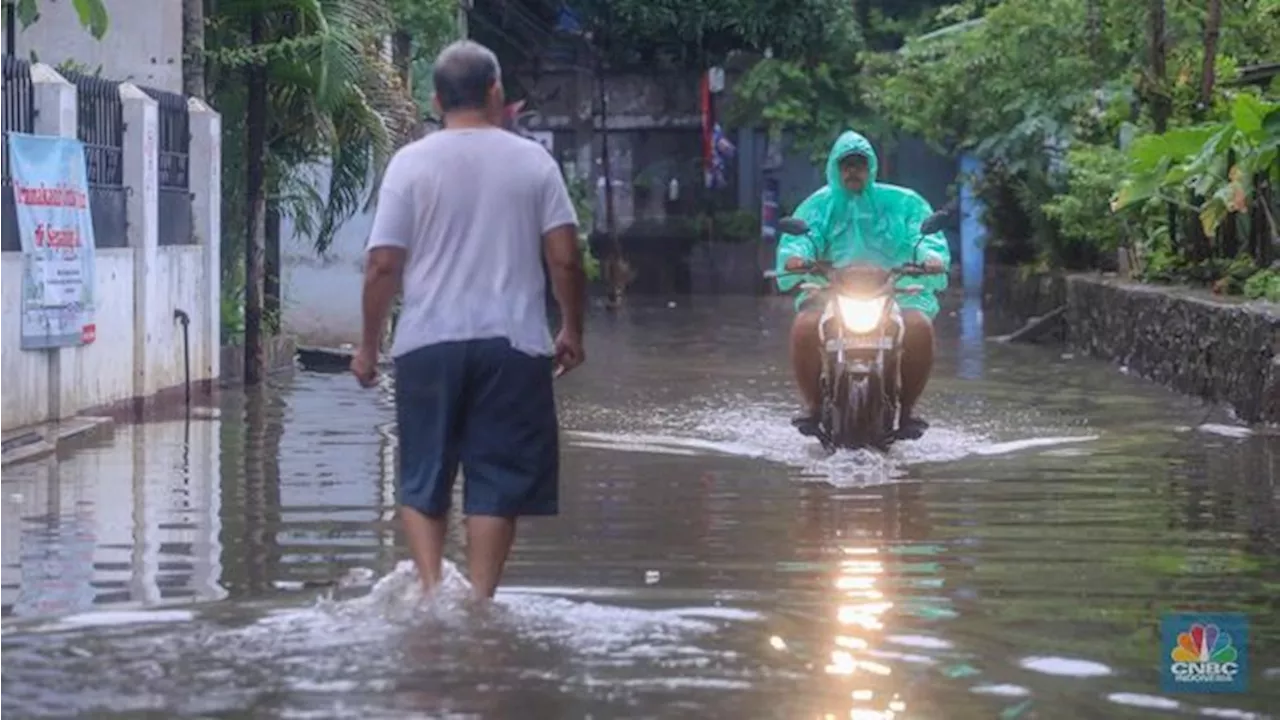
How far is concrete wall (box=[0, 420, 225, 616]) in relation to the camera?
8258 mm

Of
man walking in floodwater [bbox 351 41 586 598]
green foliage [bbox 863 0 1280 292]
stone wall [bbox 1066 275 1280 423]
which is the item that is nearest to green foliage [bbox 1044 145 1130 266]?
green foliage [bbox 863 0 1280 292]

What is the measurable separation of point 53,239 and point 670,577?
7.15 metres

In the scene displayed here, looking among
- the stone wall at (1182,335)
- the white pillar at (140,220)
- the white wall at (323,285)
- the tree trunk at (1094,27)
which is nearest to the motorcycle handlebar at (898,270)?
the stone wall at (1182,335)

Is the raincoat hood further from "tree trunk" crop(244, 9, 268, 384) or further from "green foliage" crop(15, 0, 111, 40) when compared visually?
"tree trunk" crop(244, 9, 268, 384)

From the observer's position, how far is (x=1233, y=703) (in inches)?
251

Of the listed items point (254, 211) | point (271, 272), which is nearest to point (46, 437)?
point (254, 211)

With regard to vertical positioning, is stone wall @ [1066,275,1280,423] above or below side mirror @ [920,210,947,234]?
below

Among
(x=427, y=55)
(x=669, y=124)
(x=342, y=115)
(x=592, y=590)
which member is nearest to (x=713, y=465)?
(x=592, y=590)

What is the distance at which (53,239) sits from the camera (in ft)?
47.6

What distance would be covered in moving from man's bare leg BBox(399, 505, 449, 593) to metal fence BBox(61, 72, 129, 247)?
8.48 m

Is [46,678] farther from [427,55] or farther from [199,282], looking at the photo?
[427,55]

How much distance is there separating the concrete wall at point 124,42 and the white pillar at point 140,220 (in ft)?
4.98

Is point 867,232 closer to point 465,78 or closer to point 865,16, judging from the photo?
point 465,78

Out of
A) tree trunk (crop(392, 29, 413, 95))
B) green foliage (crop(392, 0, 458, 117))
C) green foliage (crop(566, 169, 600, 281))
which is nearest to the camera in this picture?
green foliage (crop(392, 0, 458, 117))
